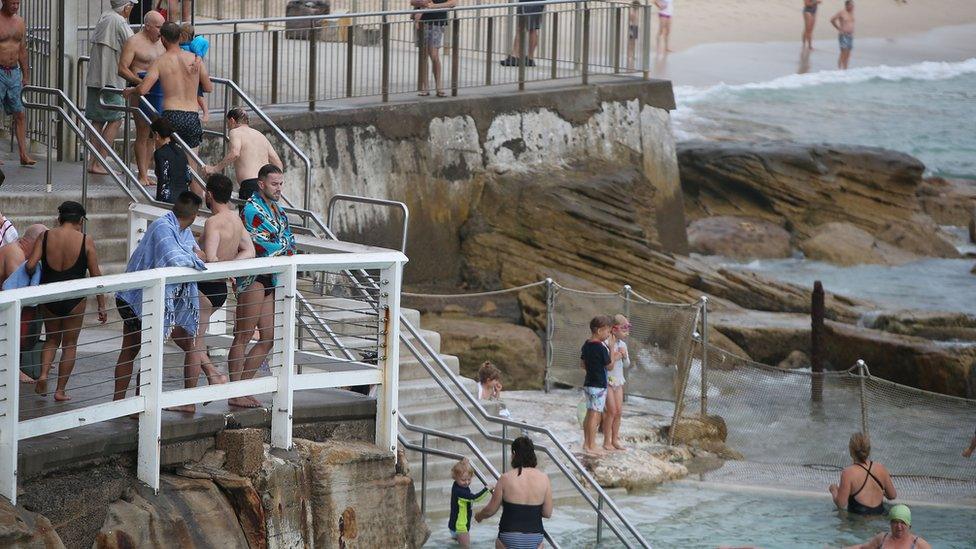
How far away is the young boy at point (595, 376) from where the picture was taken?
1587 centimetres

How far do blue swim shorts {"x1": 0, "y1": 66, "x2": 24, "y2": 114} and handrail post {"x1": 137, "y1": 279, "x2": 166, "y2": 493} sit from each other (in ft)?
19.9

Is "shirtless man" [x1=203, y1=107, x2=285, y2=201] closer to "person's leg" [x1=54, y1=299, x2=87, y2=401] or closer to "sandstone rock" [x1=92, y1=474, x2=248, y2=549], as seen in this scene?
"person's leg" [x1=54, y1=299, x2=87, y2=401]

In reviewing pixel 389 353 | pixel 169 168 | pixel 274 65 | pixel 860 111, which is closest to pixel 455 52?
pixel 274 65

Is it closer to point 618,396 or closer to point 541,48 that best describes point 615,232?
point 541,48

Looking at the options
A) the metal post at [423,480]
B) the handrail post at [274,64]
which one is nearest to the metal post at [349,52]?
the handrail post at [274,64]

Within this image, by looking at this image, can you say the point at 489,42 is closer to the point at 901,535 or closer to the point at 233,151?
the point at 233,151

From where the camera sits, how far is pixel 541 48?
2308 centimetres

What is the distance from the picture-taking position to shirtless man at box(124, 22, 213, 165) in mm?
14336

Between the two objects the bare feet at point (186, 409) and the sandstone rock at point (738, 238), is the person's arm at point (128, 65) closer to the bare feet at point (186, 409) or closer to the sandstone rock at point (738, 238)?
the bare feet at point (186, 409)

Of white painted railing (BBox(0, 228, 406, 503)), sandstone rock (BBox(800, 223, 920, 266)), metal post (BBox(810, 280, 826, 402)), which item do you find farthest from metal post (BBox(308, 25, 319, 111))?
sandstone rock (BBox(800, 223, 920, 266))

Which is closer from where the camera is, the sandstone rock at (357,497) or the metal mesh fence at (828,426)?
the sandstone rock at (357,497)

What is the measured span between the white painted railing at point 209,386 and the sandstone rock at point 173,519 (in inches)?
6.9

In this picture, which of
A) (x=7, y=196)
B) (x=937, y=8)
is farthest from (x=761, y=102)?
(x=7, y=196)

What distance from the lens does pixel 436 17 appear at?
21312 mm
